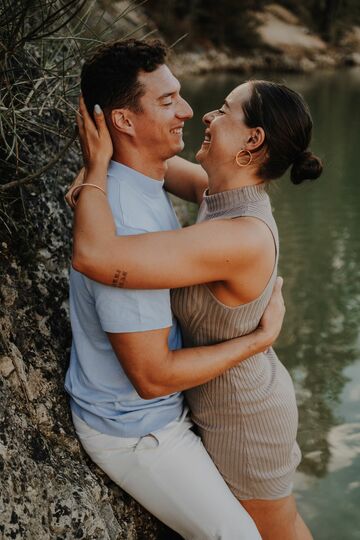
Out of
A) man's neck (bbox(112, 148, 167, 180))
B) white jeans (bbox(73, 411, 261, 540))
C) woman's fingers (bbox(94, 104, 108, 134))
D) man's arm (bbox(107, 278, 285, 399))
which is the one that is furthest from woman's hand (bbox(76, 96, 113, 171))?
white jeans (bbox(73, 411, 261, 540))

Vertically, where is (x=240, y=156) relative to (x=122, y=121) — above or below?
below

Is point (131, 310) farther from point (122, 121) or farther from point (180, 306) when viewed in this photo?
point (122, 121)

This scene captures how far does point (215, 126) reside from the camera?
2.38 meters

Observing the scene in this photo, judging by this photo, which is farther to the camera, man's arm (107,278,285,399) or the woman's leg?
the woman's leg

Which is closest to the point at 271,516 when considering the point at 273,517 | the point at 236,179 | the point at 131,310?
the point at 273,517

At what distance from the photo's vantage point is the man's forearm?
209 centimetres

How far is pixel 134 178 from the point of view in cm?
229

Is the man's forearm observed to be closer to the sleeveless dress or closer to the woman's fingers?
the sleeveless dress

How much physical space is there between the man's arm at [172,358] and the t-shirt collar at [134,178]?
0.51 m

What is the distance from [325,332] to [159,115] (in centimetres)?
340

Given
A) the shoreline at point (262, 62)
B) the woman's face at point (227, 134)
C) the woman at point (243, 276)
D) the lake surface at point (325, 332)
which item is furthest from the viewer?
the shoreline at point (262, 62)

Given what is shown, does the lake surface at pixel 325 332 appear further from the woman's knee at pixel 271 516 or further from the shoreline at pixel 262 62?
the shoreline at pixel 262 62

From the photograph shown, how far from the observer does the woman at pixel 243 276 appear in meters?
2.08

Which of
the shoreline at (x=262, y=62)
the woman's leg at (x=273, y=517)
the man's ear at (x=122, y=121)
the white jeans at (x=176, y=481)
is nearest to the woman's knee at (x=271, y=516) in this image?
the woman's leg at (x=273, y=517)
